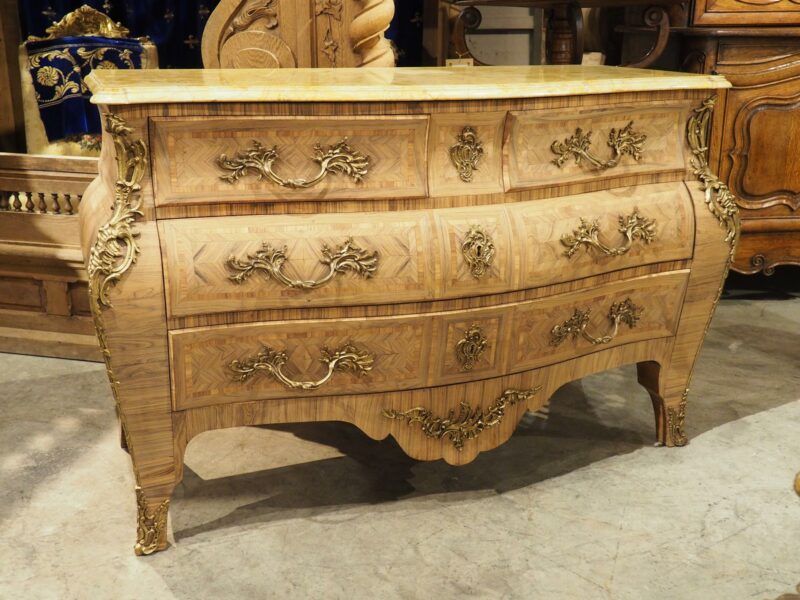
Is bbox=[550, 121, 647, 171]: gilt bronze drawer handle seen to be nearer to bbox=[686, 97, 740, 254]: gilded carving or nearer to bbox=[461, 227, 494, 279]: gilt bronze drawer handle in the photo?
bbox=[686, 97, 740, 254]: gilded carving

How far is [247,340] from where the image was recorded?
1770 mm

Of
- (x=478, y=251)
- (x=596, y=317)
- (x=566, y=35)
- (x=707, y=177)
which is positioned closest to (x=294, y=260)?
(x=478, y=251)

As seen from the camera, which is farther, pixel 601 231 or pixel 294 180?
pixel 601 231

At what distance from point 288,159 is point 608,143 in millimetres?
759

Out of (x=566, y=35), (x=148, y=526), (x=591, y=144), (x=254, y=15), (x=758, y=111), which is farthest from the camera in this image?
(x=758, y=111)

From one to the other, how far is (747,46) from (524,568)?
2.21m

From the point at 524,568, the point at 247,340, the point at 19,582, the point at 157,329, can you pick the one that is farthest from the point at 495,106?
the point at 19,582

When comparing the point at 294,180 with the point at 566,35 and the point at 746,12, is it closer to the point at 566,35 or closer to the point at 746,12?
the point at 566,35

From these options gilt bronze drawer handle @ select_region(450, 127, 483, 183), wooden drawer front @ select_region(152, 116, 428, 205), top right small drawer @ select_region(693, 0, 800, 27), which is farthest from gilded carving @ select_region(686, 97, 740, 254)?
top right small drawer @ select_region(693, 0, 800, 27)

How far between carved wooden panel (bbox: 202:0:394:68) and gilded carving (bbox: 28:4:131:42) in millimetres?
1044

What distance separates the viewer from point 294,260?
1.73 metres

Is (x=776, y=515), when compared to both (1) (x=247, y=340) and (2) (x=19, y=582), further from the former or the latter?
(2) (x=19, y=582)

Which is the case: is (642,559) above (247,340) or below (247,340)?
below

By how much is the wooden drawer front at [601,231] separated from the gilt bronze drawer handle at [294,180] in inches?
14.5
